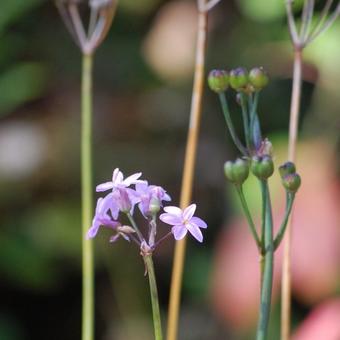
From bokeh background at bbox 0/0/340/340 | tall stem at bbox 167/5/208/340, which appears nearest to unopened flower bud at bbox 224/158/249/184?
tall stem at bbox 167/5/208/340

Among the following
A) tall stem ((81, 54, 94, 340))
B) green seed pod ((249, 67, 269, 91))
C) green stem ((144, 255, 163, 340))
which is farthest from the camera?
tall stem ((81, 54, 94, 340))

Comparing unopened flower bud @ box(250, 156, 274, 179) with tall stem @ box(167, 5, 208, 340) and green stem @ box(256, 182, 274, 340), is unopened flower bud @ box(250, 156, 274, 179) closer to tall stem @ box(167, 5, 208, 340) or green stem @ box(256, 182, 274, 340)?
green stem @ box(256, 182, 274, 340)

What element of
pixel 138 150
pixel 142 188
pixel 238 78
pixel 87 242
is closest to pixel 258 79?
pixel 238 78

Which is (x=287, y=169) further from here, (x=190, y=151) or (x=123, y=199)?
(x=190, y=151)

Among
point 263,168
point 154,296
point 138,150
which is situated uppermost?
point 138,150

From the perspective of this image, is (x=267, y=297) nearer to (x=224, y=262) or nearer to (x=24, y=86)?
(x=224, y=262)

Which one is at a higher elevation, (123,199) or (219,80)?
(219,80)
